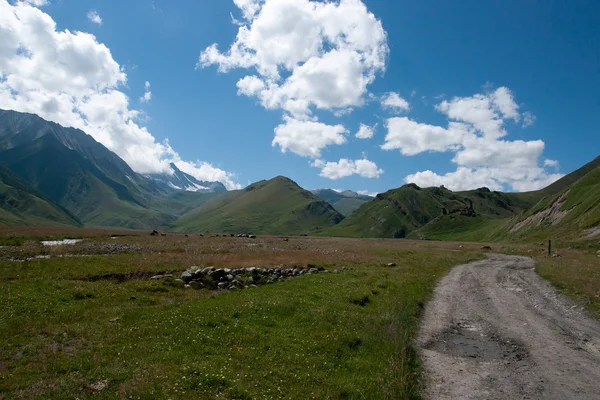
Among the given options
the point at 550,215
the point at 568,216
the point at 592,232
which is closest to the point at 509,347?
the point at 592,232

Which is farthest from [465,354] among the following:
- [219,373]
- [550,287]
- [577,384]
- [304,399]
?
[550,287]

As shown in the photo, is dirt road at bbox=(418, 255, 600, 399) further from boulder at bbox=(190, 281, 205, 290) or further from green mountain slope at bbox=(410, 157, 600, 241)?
green mountain slope at bbox=(410, 157, 600, 241)

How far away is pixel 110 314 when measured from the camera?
18.0m

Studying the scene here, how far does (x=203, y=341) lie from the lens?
47.8ft

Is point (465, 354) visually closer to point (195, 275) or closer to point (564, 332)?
point (564, 332)

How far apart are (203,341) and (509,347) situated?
545 inches

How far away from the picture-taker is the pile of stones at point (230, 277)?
1065 inches

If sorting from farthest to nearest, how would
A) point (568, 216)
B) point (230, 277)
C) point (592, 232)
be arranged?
point (568, 216), point (592, 232), point (230, 277)

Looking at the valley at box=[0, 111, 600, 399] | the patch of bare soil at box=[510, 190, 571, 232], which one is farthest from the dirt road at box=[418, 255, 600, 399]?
the patch of bare soil at box=[510, 190, 571, 232]

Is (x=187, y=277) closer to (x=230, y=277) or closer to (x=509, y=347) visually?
(x=230, y=277)

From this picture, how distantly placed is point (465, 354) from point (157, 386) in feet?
41.6

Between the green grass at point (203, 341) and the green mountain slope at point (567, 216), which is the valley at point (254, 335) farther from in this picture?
the green mountain slope at point (567, 216)

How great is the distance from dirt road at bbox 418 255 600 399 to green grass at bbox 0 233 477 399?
1172 millimetres

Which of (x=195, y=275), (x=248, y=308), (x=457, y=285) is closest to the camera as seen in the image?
(x=248, y=308)
